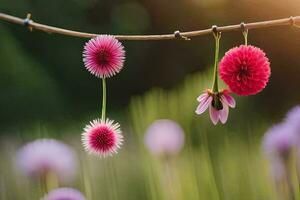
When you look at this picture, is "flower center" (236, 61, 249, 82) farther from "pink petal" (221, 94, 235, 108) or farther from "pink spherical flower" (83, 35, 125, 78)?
"pink spherical flower" (83, 35, 125, 78)

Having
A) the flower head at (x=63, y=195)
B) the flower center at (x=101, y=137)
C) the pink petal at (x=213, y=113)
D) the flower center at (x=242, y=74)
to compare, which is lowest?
the flower head at (x=63, y=195)

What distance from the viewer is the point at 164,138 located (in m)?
1.25

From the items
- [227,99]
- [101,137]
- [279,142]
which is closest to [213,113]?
[227,99]

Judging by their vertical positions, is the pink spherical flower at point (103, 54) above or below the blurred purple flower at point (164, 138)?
above

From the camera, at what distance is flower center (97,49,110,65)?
1034 millimetres

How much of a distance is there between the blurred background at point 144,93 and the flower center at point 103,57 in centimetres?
25

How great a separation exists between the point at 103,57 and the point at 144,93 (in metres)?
0.31

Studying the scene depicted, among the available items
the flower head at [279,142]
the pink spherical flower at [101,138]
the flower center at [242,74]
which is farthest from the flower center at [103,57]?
the flower head at [279,142]

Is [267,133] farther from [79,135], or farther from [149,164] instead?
[79,135]

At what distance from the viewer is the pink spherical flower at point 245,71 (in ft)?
3.03

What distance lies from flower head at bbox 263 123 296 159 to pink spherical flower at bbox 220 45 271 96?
1.11ft

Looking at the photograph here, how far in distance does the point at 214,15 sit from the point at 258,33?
0.33ft

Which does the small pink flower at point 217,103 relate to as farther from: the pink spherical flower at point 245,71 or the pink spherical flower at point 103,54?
the pink spherical flower at point 103,54

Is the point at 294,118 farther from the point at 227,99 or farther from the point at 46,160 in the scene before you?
the point at 46,160
